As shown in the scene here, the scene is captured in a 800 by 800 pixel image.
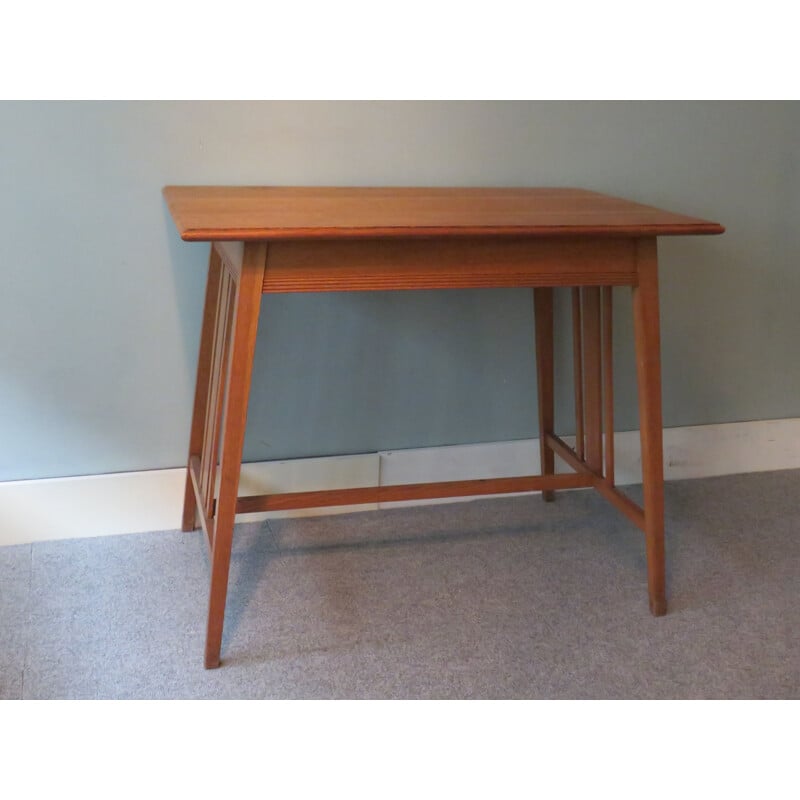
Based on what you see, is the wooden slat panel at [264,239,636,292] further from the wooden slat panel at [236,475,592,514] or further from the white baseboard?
the white baseboard

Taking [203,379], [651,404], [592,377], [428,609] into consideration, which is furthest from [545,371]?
[203,379]

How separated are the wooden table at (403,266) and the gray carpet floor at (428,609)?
0.37ft

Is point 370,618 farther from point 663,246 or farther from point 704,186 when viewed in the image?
point 704,186

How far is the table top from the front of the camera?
122 centimetres

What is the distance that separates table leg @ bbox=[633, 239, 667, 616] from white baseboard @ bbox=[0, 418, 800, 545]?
1.58 ft

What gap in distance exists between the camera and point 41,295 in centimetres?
166

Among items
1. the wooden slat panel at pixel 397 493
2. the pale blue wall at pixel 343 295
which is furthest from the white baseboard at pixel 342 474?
the wooden slat panel at pixel 397 493

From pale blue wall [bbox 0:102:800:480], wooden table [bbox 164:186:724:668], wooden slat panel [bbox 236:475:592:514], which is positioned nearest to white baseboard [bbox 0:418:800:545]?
pale blue wall [bbox 0:102:800:480]

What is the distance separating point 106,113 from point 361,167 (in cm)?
47

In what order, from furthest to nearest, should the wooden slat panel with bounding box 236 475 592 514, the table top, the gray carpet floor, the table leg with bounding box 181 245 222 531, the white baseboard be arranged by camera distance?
the white baseboard
the table leg with bounding box 181 245 222 531
the wooden slat panel with bounding box 236 475 592 514
the gray carpet floor
the table top

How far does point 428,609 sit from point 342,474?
42 cm

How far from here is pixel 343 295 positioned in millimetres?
1807

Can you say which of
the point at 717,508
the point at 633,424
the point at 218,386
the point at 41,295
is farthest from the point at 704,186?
the point at 41,295

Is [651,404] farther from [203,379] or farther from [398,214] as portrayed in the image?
[203,379]
